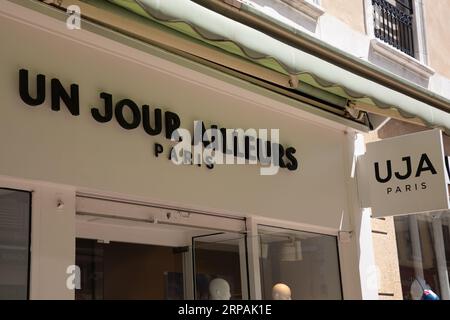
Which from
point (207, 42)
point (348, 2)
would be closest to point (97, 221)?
point (207, 42)

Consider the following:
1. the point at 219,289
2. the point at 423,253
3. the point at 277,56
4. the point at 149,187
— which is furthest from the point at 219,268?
the point at 423,253

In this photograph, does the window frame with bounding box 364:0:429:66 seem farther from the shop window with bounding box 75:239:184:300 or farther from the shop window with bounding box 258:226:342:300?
the shop window with bounding box 75:239:184:300

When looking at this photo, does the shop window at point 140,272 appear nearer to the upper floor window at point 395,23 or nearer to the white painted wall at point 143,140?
the white painted wall at point 143,140

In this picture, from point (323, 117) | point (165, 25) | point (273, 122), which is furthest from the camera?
point (323, 117)

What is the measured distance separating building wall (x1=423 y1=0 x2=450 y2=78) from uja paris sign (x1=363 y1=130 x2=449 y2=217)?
136 inches

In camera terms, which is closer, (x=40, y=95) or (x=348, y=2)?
(x=40, y=95)

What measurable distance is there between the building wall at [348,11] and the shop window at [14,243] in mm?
5296

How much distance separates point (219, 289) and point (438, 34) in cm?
658

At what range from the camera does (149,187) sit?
6.36m

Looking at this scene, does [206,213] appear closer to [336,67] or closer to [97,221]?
[97,221]

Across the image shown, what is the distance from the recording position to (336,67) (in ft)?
22.6

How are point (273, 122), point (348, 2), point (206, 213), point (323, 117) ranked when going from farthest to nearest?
point (348, 2), point (323, 117), point (273, 122), point (206, 213)

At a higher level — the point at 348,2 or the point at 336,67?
the point at 348,2

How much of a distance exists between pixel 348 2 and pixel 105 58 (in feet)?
15.6
